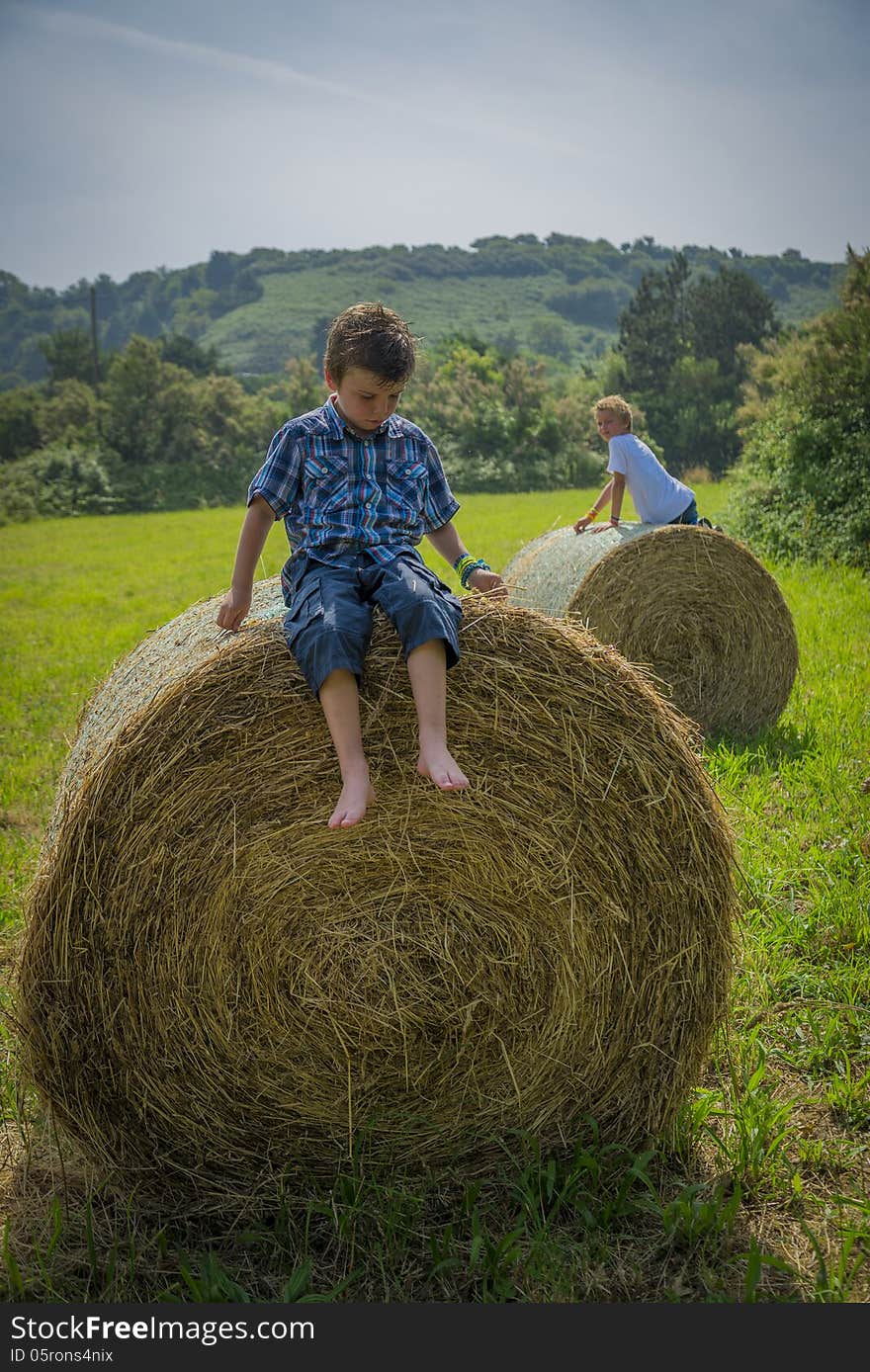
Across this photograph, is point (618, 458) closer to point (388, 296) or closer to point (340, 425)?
point (340, 425)

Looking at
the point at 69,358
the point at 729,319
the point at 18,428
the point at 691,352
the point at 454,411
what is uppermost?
the point at 729,319

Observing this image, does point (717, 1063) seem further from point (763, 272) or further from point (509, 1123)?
point (763, 272)

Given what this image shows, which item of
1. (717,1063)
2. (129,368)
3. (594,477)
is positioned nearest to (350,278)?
(129,368)

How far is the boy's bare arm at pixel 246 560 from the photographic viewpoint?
10.5 feet

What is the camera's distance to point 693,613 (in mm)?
7129

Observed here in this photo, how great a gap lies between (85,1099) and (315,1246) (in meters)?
0.77

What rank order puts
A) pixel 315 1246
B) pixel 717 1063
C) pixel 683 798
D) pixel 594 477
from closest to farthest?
1. pixel 315 1246
2. pixel 683 798
3. pixel 717 1063
4. pixel 594 477

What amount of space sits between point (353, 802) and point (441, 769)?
0.25 meters

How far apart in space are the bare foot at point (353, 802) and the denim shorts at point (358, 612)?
263 mm

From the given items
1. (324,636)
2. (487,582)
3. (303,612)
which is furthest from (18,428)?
(324,636)

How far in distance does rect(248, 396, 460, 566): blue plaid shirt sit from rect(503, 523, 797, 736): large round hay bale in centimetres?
379

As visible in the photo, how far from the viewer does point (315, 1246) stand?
2.93 metres

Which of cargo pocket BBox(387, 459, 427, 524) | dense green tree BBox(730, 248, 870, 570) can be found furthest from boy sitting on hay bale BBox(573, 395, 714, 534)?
dense green tree BBox(730, 248, 870, 570)

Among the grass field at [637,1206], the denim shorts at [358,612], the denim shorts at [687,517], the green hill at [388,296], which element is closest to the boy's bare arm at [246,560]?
the denim shorts at [358,612]
